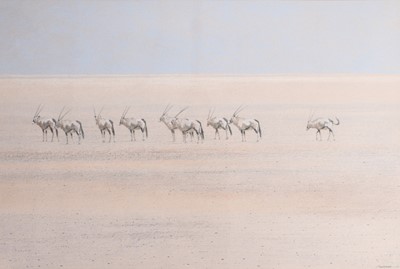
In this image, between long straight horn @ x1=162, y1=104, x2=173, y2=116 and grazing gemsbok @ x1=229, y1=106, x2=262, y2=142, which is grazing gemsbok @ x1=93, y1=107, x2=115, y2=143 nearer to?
long straight horn @ x1=162, y1=104, x2=173, y2=116

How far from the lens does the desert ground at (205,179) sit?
112 inches

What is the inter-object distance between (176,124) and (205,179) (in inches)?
10.8

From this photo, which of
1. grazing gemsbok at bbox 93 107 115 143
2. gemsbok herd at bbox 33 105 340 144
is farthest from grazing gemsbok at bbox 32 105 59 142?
grazing gemsbok at bbox 93 107 115 143

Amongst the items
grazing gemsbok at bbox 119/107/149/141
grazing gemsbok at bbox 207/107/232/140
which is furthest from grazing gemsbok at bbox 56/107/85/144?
grazing gemsbok at bbox 207/107/232/140

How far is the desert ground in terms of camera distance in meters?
2.84

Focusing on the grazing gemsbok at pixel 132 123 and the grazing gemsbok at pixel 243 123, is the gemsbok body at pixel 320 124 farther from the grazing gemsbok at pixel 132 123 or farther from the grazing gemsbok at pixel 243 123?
the grazing gemsbok at pixel 132 123

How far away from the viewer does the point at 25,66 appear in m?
2.86

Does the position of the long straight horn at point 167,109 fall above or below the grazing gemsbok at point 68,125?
above

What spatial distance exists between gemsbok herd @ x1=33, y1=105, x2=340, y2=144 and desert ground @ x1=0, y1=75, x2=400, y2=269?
A: 0.08 feet

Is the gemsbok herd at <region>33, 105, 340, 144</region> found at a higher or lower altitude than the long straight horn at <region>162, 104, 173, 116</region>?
lower

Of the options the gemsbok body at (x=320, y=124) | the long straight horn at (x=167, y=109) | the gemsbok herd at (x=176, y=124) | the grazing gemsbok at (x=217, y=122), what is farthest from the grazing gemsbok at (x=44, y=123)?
the gemsbok body at (x=320, y=124)

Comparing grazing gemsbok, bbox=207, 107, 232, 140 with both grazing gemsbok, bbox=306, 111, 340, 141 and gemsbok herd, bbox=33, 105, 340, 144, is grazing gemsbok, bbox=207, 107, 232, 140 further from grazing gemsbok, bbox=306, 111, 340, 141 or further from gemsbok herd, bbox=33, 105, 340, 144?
grazing gemsbok, bbox=306, 111, 340, 141

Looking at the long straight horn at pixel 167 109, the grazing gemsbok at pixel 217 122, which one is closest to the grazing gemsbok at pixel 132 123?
the long straight horn at pixel 167 109

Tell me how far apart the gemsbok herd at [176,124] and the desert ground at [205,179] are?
23mm
